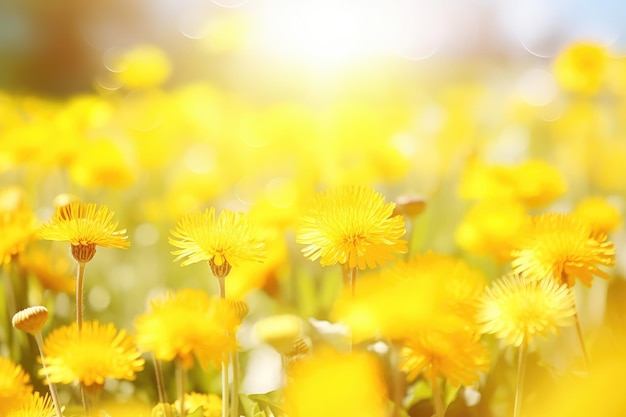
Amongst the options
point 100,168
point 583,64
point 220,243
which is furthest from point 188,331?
point 583,64

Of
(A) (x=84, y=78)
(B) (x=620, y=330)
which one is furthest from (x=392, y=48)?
(B) (x=620, y=330)

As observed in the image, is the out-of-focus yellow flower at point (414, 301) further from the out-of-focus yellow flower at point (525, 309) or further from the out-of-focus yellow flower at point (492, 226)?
the out-of-focus yellow flower at point (492, 226)

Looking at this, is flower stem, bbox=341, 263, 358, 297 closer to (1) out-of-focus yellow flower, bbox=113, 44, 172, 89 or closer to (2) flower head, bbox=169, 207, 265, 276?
(2) flower head, bbox=169, 207, 265, 276

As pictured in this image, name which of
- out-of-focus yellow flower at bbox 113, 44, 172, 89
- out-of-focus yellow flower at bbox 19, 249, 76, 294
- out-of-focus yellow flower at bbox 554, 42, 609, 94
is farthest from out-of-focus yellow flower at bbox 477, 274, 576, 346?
out-of-focus yellow flower at bbox 113, 44, 172, 89

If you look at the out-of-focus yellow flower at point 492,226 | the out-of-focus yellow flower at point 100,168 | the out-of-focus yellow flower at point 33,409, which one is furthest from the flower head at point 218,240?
the out-of-focus yellow flower at point 100,168

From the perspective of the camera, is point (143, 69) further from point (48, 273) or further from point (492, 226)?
point (492, 226)

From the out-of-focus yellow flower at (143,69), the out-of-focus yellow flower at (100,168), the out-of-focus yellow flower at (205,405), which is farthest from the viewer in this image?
the out-of-focus yellow flower at (143,69)
